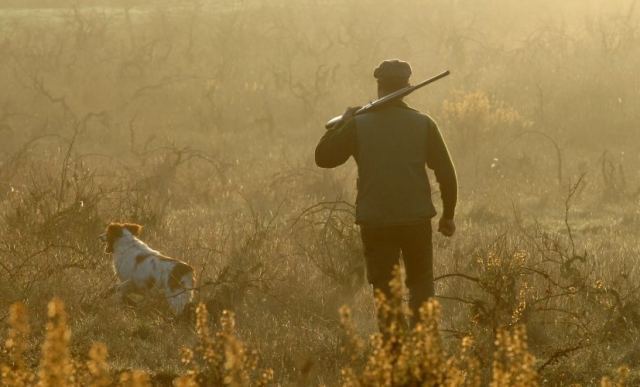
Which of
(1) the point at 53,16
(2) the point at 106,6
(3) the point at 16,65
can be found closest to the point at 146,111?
(3) the point at 16,65

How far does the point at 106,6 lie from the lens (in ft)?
92.1

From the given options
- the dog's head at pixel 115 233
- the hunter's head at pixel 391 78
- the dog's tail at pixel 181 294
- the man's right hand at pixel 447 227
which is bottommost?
the dog's tail at pixel 181 294

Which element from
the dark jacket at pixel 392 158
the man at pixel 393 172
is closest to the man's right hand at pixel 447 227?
the man at pixel 393 172

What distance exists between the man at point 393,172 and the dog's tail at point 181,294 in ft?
5.93

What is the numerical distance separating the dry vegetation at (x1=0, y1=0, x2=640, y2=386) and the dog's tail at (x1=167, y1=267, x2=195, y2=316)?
11 cm

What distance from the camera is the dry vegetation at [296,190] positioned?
638 cm

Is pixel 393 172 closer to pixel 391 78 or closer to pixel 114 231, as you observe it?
pixel 391 78

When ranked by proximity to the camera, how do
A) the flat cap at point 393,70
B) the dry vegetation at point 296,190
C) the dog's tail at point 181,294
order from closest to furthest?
the flat cap at point 393,70 < the dry vegetation at point 296,190 < the dog's tail at point 181,294

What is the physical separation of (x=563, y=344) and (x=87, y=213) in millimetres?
4562

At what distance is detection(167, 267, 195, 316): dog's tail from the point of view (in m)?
→ 7.45

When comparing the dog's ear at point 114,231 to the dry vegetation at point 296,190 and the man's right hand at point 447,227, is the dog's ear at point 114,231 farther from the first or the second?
the man's right hand at point 447,227

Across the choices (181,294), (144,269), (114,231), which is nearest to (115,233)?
(114,231)

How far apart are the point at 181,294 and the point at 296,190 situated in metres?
5.62

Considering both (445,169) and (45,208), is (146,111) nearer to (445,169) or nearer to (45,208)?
(45,208)
